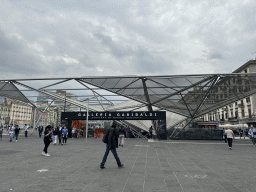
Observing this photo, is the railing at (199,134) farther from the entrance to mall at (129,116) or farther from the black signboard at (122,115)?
the black signboard at (122,115)

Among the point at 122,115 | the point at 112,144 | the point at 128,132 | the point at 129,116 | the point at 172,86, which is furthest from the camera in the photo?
the point at 128,132

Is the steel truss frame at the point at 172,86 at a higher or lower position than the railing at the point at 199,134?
higher

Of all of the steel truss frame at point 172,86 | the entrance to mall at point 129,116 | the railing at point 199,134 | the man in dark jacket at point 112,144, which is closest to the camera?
the man in dark jacket at point 112,144

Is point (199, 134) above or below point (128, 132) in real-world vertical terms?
below

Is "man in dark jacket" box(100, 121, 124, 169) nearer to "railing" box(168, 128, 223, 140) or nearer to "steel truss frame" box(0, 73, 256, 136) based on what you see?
"steel truss frame" box(0, 73, 256, 136)

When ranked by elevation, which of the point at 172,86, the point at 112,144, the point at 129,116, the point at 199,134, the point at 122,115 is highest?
the point at 172,86

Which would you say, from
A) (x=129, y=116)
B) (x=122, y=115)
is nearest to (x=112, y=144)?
(x=129, y=116)

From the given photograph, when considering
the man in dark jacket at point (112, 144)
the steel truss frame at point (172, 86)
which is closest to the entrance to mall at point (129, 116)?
the steel truss frame at point (172, 86)

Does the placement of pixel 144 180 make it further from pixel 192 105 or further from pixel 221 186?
pixel 192 105

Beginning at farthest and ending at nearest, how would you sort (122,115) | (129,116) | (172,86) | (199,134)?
1. (199,134)
2. (122,115)
3. (129,116)
4. (172,86)

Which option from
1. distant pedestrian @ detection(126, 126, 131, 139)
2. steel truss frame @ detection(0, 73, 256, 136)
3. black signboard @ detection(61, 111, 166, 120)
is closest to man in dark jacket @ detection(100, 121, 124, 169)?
steel truss frame @ detection(0, 73, 256, 136)

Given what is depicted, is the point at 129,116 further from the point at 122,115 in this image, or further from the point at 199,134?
the point at 199,134

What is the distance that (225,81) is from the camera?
20.3m

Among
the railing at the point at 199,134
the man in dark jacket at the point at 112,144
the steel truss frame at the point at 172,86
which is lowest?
the railing at the point at 199,134
